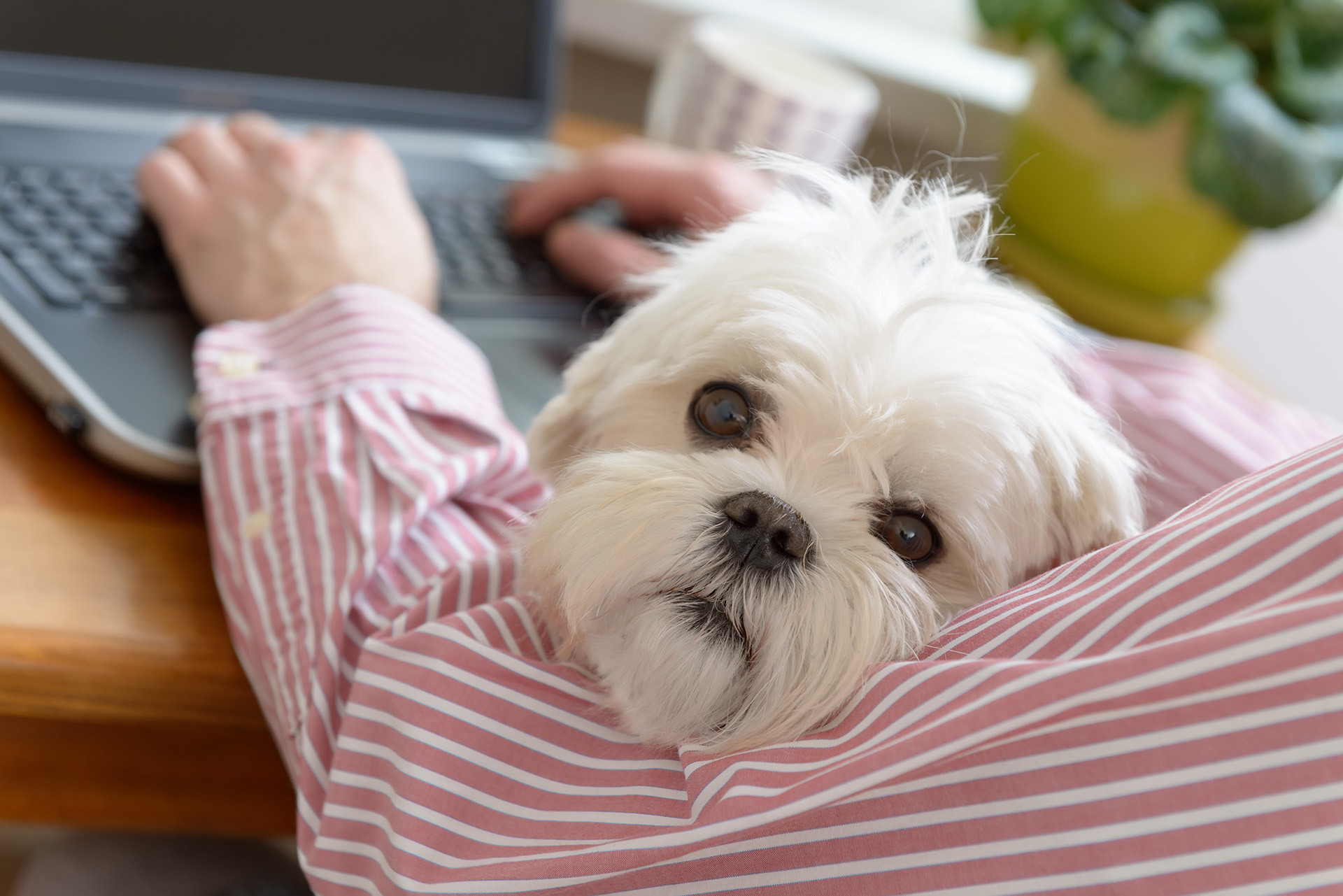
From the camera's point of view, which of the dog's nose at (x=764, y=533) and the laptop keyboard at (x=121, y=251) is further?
the laptop keyboard at (x=121, y=251)

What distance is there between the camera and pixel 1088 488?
1.61 feet

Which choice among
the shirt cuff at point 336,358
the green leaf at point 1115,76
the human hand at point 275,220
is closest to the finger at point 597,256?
the human hand at point 275,220

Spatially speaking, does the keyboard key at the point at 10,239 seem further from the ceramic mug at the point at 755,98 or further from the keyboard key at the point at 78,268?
the ceramic mug at the point at 755,98

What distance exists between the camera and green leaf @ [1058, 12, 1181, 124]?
1.01 m

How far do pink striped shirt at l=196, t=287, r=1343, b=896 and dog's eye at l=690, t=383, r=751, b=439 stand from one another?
114mm

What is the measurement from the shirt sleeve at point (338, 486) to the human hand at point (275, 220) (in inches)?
2.7

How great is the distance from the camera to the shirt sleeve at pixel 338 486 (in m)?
0.49

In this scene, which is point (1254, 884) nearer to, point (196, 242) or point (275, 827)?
point (275, 827)

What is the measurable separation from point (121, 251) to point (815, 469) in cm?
49

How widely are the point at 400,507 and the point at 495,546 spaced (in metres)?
0.06

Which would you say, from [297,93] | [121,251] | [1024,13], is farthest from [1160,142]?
[121,251]

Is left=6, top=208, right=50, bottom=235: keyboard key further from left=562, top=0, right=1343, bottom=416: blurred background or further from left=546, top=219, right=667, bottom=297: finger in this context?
left=562, top=0, right=1343, bottom=416: blurred background

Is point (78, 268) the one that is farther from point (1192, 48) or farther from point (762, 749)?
point (1192, 48)

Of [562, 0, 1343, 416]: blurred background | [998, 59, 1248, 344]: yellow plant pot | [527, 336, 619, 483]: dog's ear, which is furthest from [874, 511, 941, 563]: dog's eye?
[562, 0, 1343, 416]: blurred background
